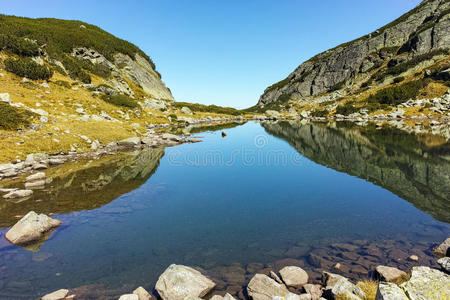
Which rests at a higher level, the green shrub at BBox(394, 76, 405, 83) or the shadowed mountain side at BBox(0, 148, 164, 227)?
the green shrub at BBox(394, 76, 405, 83)

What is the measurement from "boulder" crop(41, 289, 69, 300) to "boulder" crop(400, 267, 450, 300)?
9475mm

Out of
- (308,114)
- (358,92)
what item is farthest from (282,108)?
(358,92)

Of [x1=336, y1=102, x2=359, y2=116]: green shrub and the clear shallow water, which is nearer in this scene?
the clear shallow water

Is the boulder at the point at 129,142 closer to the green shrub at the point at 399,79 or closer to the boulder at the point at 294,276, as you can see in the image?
the boulder at the point at 294,276

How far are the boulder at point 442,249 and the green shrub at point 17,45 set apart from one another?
Result: 6590 cm

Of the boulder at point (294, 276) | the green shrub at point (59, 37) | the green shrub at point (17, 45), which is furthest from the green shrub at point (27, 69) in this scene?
the boulder at point (294, 276)

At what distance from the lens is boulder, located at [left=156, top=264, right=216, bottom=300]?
695 cm

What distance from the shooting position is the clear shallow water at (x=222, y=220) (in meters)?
8.45

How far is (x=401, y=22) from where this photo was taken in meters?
127

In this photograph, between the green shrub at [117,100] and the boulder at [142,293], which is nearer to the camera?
the boulder at [142,293]

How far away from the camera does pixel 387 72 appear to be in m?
103

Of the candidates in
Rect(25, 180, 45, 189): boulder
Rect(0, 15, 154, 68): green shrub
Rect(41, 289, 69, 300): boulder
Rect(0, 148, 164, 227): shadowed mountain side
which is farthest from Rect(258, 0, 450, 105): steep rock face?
Rect(41, 289, 69, 300): boulder

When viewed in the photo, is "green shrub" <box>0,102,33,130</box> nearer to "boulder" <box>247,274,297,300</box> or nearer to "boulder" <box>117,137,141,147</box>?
"boulder" <box>117,137,141,147</box>

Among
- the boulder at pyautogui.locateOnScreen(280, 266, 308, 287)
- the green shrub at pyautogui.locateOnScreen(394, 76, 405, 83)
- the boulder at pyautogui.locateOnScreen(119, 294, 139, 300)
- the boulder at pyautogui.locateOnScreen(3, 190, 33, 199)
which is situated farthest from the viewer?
the green shrub at pyautogui.locateOnScreen(394, 76, 405, 83)
